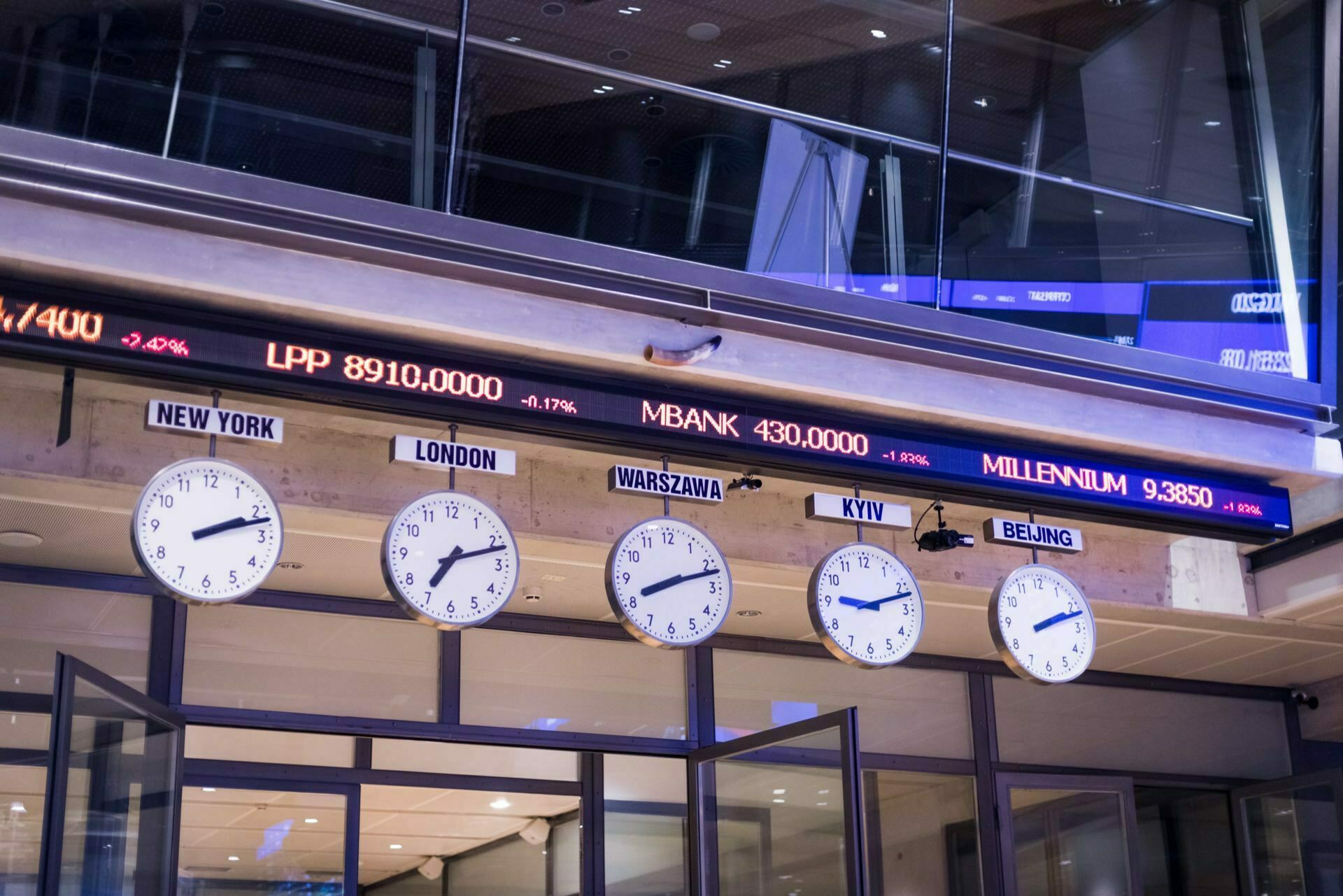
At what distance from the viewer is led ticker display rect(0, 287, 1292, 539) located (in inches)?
195

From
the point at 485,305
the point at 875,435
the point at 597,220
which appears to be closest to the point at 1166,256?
the point at 875,435

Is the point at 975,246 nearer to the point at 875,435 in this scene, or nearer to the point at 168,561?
the point at 875,435

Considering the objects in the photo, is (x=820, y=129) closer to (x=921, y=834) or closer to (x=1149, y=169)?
(x=1149, y=169)

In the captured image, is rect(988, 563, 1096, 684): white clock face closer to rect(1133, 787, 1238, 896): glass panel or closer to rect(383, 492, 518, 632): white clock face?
rect(383, 492, 518, 632): white clock face

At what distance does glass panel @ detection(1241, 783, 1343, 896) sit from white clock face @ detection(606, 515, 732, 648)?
5.05m

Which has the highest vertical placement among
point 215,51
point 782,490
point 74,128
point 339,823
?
point 215,51

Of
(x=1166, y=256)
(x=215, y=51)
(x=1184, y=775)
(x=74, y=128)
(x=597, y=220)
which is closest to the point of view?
(x=74, y=128)

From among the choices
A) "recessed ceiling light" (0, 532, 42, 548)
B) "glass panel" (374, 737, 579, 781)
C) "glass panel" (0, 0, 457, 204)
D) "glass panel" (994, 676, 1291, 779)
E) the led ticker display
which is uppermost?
"glass panel" (0, 0, 457, 204)

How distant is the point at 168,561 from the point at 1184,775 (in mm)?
6582

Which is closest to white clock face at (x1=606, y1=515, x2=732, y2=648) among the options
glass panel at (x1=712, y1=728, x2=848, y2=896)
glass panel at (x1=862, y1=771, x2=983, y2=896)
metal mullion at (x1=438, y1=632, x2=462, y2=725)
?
glass panel at (x1=712, y1=728, x2=848, y2=896)

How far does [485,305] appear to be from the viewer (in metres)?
5.51

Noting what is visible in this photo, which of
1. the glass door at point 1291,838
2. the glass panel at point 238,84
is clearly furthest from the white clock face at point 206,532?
the glass door at point 1291,838

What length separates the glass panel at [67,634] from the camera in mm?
6395

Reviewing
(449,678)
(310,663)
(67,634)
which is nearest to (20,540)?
(67,634)
